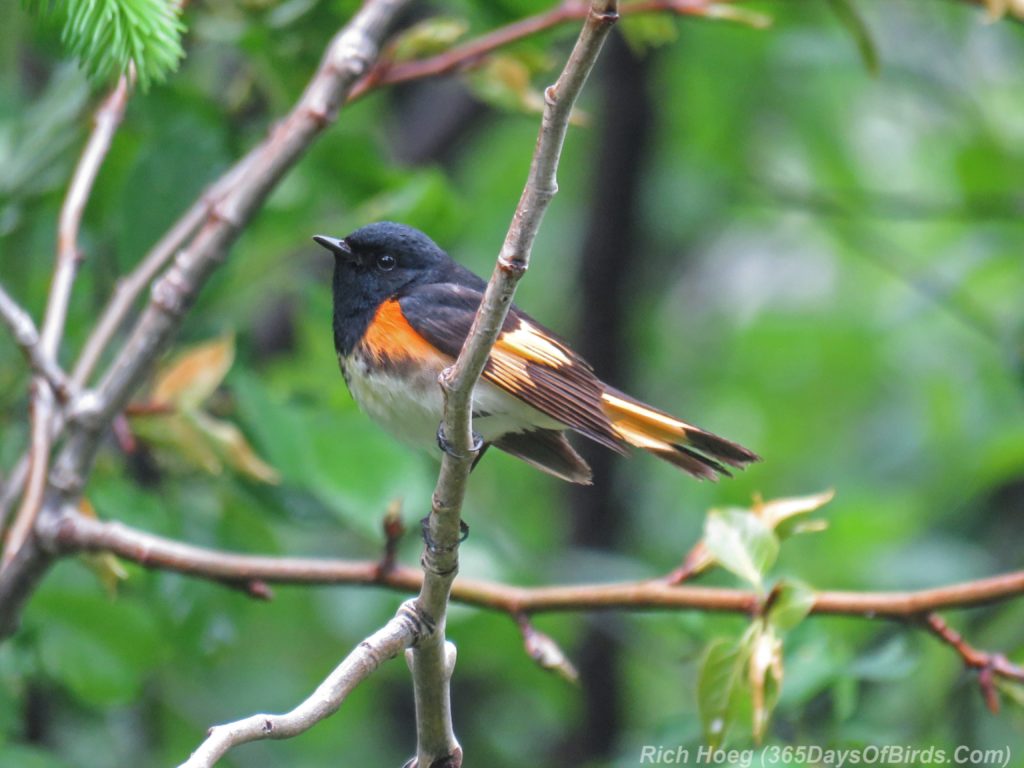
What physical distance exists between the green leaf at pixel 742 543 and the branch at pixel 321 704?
2.14 feet

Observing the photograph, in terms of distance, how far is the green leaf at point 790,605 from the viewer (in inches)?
86.5

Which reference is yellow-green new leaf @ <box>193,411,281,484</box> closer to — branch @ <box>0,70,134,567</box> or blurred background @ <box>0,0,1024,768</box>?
blurred background @ <box>0,0,1024,768</box>

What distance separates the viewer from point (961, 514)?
4.61m

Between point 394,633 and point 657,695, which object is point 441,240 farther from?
point 657,695

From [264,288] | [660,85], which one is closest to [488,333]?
[264,288]

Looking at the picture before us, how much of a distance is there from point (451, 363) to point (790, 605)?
0.87m

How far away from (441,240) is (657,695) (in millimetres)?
2889

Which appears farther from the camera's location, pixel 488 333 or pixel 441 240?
pixel 441 240

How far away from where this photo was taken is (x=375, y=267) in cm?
290

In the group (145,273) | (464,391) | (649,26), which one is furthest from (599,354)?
(464,391)

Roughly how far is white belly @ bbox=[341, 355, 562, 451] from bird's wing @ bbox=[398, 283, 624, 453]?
0.10 meters

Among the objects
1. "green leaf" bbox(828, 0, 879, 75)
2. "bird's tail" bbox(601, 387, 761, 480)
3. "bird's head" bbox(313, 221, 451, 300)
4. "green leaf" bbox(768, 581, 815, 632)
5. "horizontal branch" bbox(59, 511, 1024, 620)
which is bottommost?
"horizontal branch" bbox(59, 511, 1024, 620)

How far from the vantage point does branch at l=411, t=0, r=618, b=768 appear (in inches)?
59.1

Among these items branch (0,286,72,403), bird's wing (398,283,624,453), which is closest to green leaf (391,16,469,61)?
bird's wing (398,283,624,453)
